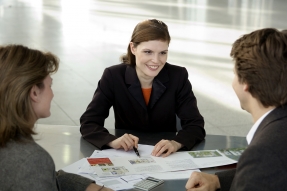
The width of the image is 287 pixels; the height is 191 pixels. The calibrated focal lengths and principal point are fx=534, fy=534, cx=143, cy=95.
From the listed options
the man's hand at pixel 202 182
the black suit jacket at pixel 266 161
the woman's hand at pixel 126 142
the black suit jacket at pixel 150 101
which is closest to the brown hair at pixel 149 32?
the black suit jacket at pixel 150 101

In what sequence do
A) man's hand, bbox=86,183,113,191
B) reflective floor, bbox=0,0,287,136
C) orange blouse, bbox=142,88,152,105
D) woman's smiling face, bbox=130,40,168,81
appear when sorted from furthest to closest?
reflective floor, bbox=0,0,287,136
orange blouse, bbox=142,88,152,105
woman's smiling face, bbox=130,40,168,81
man's hand, bbox=86,183,113,191

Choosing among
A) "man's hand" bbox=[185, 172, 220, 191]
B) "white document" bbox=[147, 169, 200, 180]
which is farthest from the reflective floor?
"man's hand" bbox=[185, 172, 220, 191]

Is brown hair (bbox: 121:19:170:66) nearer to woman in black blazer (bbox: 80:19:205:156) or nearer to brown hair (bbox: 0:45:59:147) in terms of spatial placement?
woman in black blazer (bbox: 80:19:205:156)

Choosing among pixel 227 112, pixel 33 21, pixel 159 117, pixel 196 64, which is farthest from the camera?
pixel 33 21

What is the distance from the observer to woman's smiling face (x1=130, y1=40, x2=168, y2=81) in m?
3.15

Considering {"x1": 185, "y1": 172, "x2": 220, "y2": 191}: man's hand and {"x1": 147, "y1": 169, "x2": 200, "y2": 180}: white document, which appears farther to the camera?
{"x1": 147, "y1": 169, "x2": 200, "y2": 180}: white document

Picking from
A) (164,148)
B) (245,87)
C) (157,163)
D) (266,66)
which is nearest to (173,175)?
(157,163)

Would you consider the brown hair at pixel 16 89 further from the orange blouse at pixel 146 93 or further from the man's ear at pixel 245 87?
the orange blouse at pixel 146 93

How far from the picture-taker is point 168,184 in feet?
7.57

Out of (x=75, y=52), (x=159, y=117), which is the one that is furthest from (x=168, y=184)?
(x=75, y=52)

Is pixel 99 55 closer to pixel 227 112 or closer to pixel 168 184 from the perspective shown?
→ pixel 227 112

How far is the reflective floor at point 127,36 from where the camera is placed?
5809mm

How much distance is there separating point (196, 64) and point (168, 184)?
17.0 feet

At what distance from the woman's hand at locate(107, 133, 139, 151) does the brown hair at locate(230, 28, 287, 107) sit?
94 cm
